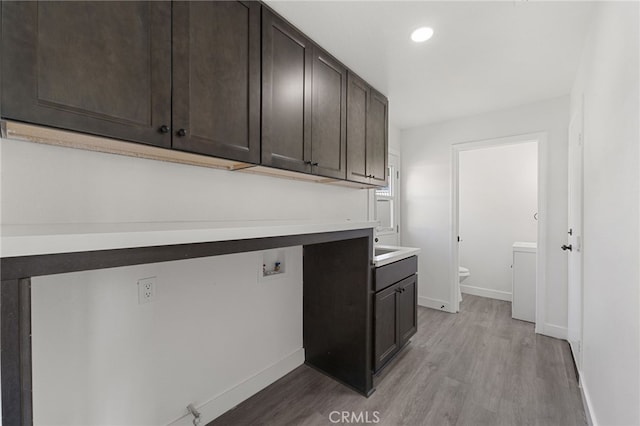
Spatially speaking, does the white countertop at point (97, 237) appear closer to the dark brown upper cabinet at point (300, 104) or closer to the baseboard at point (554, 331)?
the dark brown upper cabinet at point (300, 104)

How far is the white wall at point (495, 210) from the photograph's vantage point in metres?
3.83

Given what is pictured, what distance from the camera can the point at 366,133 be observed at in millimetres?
2451

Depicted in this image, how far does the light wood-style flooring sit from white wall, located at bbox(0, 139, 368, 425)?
253 millimetres

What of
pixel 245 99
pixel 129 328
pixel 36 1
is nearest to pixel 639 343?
pixel 245 99

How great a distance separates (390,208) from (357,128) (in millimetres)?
1648

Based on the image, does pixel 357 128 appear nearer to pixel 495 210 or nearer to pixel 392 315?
pixel 392 315

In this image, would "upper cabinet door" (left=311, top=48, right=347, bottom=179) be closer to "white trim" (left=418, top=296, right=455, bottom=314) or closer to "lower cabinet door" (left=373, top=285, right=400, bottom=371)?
"lower cabinet door" (left=373, top=285, right=400, bottom=371)

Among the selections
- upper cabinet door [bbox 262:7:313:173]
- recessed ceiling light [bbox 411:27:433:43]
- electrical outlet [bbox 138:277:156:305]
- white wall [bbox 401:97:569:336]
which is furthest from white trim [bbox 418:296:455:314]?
electrical outlet [bbox 138:277:156:305]

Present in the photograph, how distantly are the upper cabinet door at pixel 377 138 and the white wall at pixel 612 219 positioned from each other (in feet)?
4.76

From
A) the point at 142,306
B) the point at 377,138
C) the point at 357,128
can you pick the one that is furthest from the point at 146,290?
the point at 377,138

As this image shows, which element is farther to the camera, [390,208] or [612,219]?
[390,208]

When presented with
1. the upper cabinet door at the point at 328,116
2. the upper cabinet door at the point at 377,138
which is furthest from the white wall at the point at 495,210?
the upper cabinet door at the point at 328,116

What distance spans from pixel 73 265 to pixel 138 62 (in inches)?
31.3

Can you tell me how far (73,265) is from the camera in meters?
0.72
